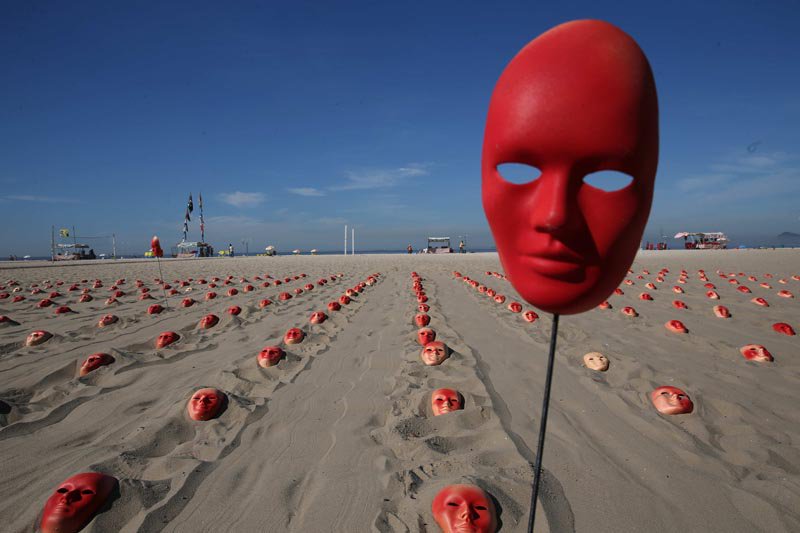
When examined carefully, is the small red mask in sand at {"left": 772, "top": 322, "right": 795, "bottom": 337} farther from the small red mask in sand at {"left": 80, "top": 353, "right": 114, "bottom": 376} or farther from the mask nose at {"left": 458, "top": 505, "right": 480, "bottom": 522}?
the small red mask in sand at {"left": 80, "top": 353, "right": 114, "bottom": 376}

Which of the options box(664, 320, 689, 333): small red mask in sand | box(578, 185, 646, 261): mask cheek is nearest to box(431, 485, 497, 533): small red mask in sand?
box(578, 185, 646, 261): mask cheek

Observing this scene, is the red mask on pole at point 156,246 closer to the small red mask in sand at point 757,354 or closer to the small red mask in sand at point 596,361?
the small red mask in sand at point 596,361

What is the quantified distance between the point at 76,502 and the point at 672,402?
404cm

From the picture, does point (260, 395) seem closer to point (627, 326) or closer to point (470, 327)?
point (470, 327)

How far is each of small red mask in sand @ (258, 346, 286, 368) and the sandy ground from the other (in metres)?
0.13

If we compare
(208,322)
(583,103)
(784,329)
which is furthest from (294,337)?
(784,329)

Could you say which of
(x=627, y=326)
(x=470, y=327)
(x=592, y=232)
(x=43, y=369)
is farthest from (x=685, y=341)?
(x=43, y=369)

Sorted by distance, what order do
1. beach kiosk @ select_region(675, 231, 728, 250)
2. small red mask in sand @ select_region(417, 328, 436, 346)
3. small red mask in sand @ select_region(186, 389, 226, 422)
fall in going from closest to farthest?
small red mask in sand @ select_region(186, 389, 226, 422), small red mask in sand @ select_region(417, 328, 436, 346), beach kiosk @ select_region(675, 231, 728, 250)

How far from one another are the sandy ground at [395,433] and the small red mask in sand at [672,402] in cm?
7

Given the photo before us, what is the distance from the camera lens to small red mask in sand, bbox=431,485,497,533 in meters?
1.73

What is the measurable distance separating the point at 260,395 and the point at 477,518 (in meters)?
2.35

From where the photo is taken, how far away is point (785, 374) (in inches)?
151

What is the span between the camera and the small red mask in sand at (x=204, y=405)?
2854 millimetres

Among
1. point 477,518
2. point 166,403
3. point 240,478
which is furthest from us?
point 166,403
